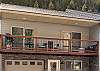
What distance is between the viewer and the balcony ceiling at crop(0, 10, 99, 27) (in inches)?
625

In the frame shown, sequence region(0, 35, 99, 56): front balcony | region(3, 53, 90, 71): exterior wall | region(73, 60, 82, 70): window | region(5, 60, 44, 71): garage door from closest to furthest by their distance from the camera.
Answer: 1. region(0, 35, 99, 56): front balcony
2. region(5, 60, 44, 71): garage door
3. region(3, 53, 90, 71): exterior wall
4. region(73, 60, 82, 70): window

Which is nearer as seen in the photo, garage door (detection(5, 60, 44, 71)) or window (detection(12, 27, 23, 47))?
garage door (detection(5, 60, 44, 71))

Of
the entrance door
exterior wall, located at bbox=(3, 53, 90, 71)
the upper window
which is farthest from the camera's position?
the entrance door

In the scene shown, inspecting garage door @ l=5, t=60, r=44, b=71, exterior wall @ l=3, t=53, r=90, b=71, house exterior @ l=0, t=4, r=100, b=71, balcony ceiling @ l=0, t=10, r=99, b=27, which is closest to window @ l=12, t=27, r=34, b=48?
house exterior @ l=0, t=4, r=100, b=71

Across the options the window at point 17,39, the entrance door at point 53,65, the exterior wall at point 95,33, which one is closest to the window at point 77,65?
the exterior wall at point 95,33

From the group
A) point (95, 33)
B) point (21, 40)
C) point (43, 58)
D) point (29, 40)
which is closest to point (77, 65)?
point (95, 33)

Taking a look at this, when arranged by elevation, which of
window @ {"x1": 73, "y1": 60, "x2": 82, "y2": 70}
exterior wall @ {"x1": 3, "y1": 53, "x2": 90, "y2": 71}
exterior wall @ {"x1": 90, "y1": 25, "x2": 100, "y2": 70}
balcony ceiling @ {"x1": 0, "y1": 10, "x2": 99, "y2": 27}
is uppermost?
balcony ceiling @ {"x1": 0, "y1": 10, "x2": 99, "y2": 27}

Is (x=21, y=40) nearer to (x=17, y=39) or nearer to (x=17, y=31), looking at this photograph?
(x=17, y=39)

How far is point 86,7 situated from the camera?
122ft

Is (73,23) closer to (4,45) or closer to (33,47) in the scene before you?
(33,47)

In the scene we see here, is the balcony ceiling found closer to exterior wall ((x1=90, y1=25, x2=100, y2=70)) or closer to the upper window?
exterior wall ((x1=90, y1=25, x2=100, y2=70))

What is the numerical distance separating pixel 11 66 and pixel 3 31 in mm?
2404

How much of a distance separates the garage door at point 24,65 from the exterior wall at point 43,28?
2.04 m

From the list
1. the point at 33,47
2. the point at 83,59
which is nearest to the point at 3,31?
the point at 33,47
